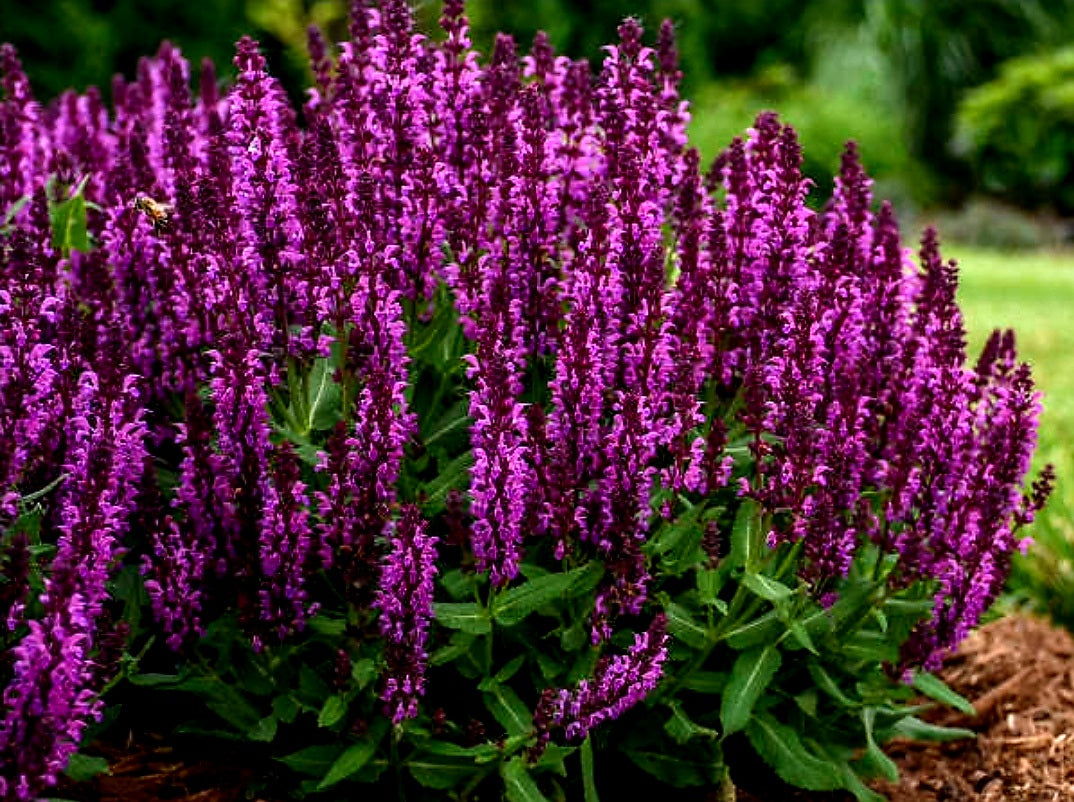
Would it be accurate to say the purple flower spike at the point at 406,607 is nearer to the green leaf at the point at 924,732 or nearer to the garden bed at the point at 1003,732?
the garden bed at the point at 1003,732

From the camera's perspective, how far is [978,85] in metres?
26.4

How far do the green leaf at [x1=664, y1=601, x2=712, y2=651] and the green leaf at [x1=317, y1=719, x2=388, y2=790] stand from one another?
2.16 ft

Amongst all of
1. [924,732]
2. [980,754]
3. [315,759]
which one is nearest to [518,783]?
[315,759]

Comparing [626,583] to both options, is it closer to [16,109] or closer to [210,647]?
[210,647]

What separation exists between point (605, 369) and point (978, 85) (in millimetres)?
25059

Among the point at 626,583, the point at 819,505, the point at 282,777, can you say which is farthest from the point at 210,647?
the point at 819,505

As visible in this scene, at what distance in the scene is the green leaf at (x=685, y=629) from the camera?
323cm

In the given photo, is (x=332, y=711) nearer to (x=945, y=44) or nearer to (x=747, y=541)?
(x=747, y=541)

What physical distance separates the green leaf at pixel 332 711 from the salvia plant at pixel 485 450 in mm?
10

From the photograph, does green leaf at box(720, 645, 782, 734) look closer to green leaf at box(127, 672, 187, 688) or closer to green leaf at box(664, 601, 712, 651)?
green leaf at box(664, 601, 712, 651)

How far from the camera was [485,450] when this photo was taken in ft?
9.41

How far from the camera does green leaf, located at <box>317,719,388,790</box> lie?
299cm

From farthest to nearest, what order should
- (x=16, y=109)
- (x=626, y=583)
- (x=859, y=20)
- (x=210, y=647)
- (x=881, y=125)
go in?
(x=859, y=20) → (x=881, y=125) → (x=16, y=109) → (x=210, y=647) → (x=626, y=583)

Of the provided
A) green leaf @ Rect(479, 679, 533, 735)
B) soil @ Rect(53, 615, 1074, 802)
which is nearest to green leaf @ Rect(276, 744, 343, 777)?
soil @ Rect(53, 615, 1074, 802)
